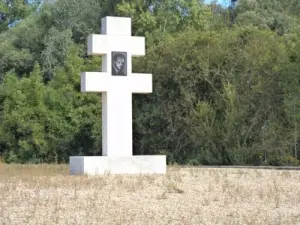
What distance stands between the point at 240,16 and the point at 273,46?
12342 millimetres

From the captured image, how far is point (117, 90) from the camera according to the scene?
680 inches

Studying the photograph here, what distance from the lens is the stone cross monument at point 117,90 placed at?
54.6 feet

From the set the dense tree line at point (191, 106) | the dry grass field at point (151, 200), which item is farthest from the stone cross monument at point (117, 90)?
the dense tree line at point (191, 106)

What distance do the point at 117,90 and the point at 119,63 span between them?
756 mm

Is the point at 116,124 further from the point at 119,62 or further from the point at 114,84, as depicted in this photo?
the point at 119,62

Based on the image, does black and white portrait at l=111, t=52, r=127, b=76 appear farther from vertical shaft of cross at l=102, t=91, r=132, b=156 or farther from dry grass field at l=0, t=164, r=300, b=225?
dry grass field at l=0, t=164, r=300, b=225

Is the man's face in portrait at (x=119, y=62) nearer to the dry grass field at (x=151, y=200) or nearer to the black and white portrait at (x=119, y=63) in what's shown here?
the black and white portrait at (x=119, y=63)

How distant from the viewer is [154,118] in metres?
24.1

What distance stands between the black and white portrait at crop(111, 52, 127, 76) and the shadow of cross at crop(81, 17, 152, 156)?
68 millimetres

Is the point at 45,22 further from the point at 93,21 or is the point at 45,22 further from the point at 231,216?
the point at 231,216

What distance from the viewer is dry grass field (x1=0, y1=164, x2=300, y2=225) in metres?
8.62

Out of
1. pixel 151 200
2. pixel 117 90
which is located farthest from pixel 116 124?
pixel 151 200

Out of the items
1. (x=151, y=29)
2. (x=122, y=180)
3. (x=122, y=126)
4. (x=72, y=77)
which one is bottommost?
(x=122, y=180)

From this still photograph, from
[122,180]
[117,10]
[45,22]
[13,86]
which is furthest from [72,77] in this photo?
[122,180]
